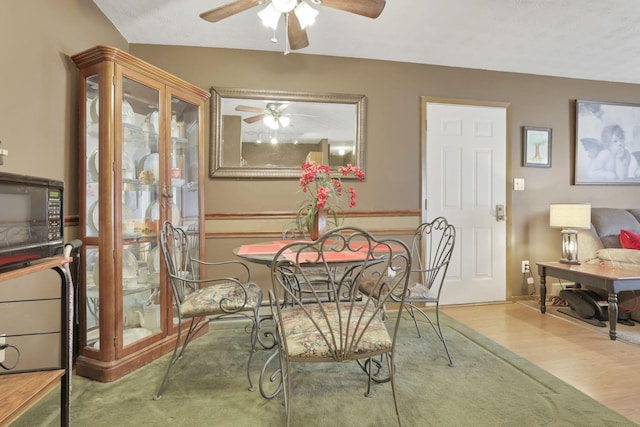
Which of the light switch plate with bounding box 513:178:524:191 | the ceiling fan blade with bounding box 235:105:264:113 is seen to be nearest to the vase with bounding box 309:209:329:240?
the ceiling fan blade with bounding box 235:105:264:113

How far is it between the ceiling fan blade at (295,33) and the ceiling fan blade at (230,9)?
0.25 metres

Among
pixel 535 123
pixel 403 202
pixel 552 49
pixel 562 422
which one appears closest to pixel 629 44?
pixel 552 49

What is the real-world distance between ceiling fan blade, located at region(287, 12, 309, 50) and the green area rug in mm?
2191

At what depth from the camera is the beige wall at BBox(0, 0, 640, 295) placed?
1649 mm

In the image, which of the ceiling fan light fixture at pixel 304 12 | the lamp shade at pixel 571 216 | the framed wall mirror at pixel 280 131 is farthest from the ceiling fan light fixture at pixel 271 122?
the lamp shade at pixel 571 216

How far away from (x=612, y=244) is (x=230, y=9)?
3.98 metres

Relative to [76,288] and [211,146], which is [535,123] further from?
[76,288]

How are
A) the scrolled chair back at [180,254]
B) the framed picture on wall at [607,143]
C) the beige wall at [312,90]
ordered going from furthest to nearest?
1. the framed picture on wall at [607,143]
2. the scrolled chair back at [180,254]
3. the beige wall at [312,90]

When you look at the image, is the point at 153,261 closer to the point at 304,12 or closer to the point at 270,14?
the point at 270,14

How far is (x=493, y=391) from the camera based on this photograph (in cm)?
170

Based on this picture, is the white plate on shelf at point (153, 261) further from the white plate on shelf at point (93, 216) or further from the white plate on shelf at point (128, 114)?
the white plate on shelf at point (128, 114)

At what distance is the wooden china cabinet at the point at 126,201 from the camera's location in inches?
72.6

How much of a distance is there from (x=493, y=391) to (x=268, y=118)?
261cm

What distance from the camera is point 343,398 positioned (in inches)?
64.7
